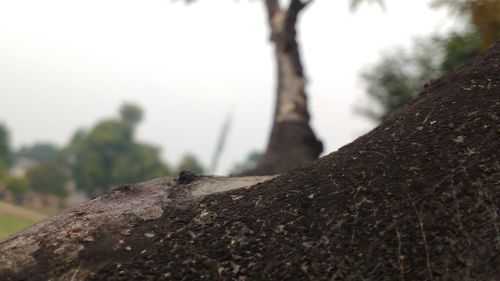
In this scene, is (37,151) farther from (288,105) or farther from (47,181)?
(288,105)

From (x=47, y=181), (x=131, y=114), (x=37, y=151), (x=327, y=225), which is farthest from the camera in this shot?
(x=37, y=151)

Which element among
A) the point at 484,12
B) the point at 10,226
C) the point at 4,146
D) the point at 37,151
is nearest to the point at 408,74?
the point at 484,12

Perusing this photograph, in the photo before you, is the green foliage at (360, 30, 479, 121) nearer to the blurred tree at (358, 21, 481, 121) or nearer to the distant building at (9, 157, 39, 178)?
the blurred tree at (358, 21, 481, 121)

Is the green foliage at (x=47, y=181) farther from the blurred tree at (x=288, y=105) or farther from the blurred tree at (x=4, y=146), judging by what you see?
the blurred tree at (x=288, y=105)

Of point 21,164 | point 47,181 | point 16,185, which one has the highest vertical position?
point 21,164

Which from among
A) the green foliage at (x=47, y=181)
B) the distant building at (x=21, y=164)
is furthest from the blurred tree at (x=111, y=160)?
the distant building at (x=21, y=164)

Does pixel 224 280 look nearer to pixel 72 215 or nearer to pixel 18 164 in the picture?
pixel 72 215
